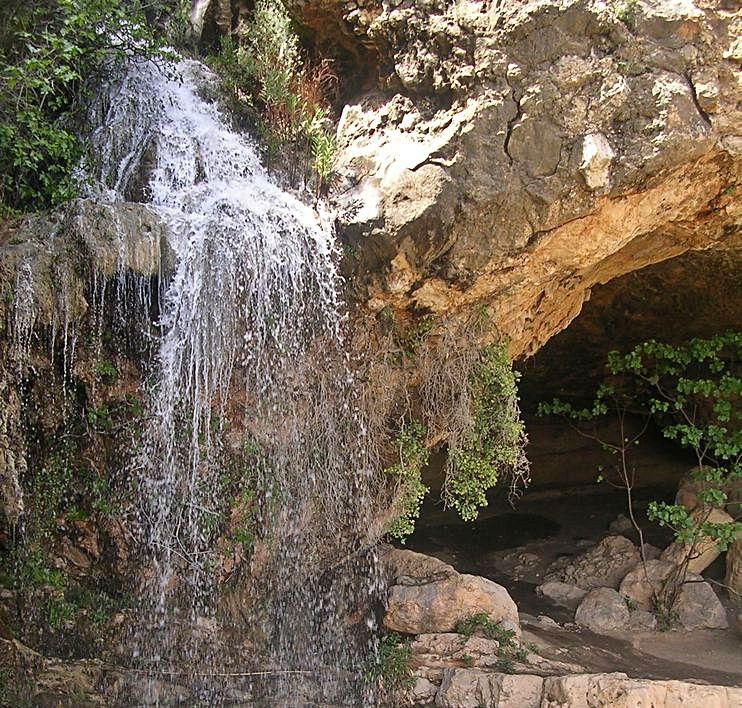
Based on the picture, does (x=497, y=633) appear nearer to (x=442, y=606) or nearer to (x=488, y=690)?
(x=442, y=606)

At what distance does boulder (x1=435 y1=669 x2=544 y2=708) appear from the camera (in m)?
5.98

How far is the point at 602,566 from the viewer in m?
9.84

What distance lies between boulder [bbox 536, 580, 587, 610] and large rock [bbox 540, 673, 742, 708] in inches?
131

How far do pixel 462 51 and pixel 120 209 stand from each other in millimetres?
3122

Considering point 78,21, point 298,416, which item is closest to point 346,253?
point 298,416

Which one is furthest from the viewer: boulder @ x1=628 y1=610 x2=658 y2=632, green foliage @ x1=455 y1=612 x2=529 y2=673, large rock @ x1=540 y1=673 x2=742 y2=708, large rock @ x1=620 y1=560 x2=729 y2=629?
large rock @ x1=620 y1=560 x2=729 y2=629

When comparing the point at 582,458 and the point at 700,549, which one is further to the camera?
the point at 582,458

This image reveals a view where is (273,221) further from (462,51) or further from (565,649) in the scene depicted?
(565,649)

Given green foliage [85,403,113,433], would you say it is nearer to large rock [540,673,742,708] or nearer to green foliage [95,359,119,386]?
green foliage [95,359,119,386]

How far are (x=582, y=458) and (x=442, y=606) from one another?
8.19 meters

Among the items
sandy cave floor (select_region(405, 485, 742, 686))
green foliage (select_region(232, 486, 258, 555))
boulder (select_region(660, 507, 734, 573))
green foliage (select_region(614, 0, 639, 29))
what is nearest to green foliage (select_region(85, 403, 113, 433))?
green foliage (select_region(232, 486, 258, 555))

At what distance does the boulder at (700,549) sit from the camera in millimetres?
8883

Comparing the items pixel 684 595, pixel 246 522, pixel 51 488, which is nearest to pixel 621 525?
pixel 684 595

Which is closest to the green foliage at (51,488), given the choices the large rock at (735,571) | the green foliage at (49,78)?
the green foliage at (49,78)
